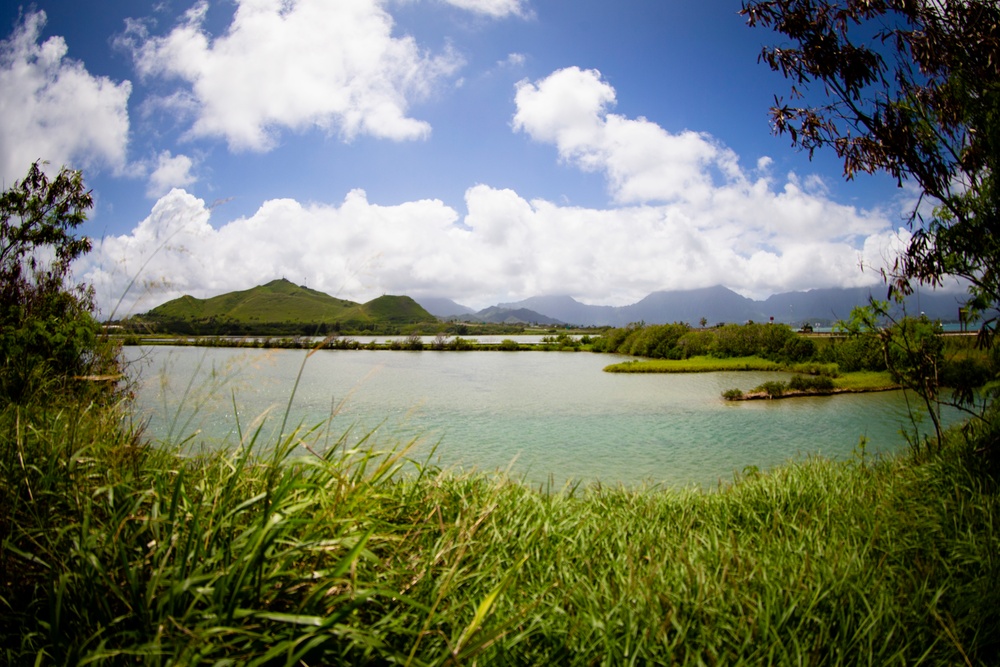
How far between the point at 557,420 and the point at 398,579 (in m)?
11.5

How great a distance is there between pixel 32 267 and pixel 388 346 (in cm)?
4362

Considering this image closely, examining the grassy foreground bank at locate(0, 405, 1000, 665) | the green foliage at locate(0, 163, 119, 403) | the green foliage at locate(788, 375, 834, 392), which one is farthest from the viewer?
the green foliage at locate(788, 375, 834, 392)

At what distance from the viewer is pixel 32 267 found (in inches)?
373

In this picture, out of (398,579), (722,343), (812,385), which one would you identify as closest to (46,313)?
(398,579)

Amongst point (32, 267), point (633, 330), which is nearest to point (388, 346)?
point (633, 330)

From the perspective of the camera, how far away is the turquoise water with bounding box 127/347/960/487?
26.7ft

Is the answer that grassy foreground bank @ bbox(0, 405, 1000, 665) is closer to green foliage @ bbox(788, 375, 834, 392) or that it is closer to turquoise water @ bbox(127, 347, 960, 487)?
turquoise water @ bbox(127, 347, 960, 487)

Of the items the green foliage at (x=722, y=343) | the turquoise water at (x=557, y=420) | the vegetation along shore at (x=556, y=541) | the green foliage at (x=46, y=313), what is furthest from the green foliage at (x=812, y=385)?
the green foliage at (x=46, y=313)

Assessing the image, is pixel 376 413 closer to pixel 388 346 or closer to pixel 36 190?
pixel 36 190

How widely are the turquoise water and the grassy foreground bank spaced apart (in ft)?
2.91

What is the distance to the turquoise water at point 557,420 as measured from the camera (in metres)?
8.13

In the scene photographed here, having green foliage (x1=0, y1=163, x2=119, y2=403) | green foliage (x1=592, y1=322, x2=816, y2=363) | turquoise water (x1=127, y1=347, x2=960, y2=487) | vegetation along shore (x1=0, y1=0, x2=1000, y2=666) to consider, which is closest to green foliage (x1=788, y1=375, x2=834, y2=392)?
turquoise water (x1=127, y1=347, x2=960, y2=487)

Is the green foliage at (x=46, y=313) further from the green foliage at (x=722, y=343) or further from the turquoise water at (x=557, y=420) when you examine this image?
the green foliage at (x=722, y=343)

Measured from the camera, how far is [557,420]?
45.2 ft
